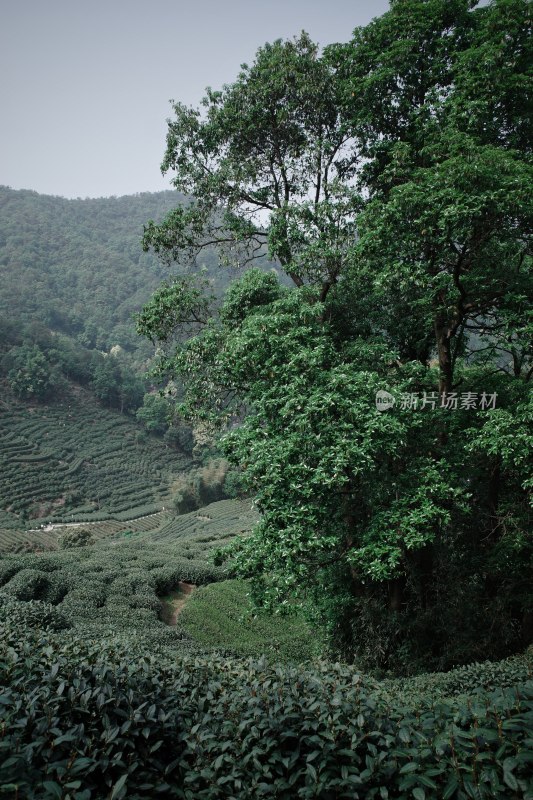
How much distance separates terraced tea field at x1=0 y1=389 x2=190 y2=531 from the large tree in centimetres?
5033

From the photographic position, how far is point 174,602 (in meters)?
15.4

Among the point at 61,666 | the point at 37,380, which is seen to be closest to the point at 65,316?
the point at 37,380

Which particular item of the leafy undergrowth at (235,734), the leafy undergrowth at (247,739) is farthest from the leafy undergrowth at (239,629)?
the leafy undergrowth at (247,739)

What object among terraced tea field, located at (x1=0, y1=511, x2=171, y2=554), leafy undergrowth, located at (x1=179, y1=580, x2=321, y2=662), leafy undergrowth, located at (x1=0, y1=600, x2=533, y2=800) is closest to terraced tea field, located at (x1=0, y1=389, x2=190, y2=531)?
terraced tea field, located at (x1=0, y1=511, x2=171, y2=554)

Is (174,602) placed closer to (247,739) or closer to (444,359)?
(444,359)

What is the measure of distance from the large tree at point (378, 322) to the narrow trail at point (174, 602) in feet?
19.8

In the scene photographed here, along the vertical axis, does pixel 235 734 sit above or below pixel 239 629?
above

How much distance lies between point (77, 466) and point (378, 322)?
65.6m

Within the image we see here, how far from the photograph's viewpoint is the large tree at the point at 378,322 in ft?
23.2

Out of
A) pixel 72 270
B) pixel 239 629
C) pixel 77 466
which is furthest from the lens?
pixel 72 270

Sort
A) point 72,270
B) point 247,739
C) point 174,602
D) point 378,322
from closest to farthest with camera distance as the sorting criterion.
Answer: point 247,739, point 378,322, point 174,602, point 72,270

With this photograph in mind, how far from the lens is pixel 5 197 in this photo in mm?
186625

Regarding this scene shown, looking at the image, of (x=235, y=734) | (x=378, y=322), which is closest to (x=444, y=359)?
(x=378, y=322)

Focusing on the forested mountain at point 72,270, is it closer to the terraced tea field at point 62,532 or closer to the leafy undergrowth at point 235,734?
the terraced tea field at point 62,532
